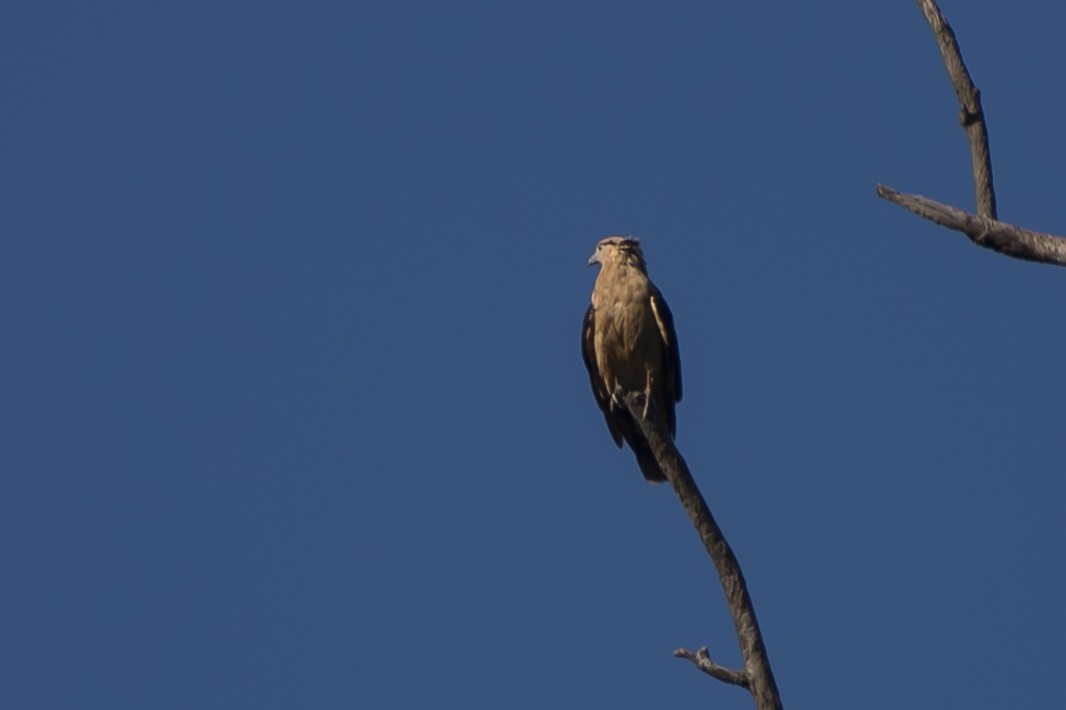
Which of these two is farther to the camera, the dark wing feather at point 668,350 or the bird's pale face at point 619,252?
the bird's pale face at point 619,252

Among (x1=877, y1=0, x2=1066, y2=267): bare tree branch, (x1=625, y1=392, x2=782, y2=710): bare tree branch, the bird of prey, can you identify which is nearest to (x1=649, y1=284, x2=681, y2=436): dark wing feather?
the bird of prey

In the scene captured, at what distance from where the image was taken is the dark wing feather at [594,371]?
35.3 ft

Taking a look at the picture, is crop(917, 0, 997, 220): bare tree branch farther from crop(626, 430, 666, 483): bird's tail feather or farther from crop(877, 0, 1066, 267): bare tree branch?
crop(626, 430, 666, 483): bird's tail feather

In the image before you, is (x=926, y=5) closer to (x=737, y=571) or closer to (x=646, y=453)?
(x=737, y=571)

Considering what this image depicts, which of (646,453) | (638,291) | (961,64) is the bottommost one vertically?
(961,64)

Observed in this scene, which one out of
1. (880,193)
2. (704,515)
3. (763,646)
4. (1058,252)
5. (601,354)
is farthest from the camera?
(601,354)

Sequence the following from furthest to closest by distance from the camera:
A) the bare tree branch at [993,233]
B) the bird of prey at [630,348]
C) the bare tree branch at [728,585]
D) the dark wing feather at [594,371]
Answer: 1. the dark wing feather at [594,371]
2. the bird of prey at [630,348]
3. the bare tree branch at [728,585]
4. the bare tree branch at [993,233]

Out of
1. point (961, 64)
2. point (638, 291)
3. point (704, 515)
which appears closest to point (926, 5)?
point (961, 64)

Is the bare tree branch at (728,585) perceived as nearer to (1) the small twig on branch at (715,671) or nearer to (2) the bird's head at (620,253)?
(1) the small twig on branch at (715,671)

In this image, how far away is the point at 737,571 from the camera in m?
6.84

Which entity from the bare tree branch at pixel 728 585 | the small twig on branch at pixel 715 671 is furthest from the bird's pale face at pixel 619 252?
the small twig on branch at pixel 715 671

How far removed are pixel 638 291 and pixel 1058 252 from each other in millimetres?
5525

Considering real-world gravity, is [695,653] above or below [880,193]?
below

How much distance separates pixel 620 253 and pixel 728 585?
4548 mm
